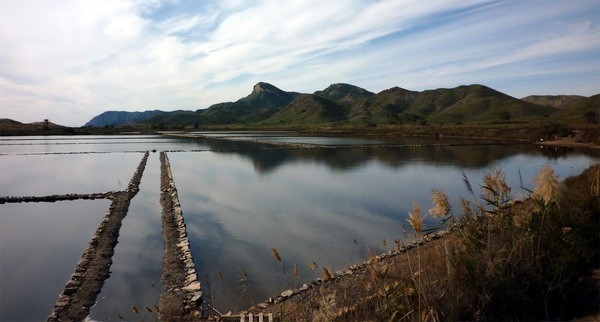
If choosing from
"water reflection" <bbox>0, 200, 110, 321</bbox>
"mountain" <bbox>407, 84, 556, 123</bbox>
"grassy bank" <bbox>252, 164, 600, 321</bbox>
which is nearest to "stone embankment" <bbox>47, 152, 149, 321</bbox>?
"water reflection" <bbox>0, 200, 110, 321</bbox>

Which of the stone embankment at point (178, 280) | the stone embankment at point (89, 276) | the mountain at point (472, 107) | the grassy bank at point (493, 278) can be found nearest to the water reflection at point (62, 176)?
the stone embankment at point (89, 276)

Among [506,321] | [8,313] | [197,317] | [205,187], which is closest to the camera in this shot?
[506,321]

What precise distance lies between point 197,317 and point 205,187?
50.8 ft

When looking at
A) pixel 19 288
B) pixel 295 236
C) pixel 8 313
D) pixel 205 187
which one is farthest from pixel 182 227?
pixel 205 187

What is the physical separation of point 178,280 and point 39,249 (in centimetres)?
549

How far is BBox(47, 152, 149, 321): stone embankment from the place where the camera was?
7379mm

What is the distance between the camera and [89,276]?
29.7 ft

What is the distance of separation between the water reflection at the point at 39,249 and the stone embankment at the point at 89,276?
0.98ft

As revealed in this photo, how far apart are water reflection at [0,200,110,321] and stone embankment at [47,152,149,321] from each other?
0.30 metres

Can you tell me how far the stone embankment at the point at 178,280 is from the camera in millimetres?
7150

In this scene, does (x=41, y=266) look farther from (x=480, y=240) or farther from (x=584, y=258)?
(x=584, y=258)

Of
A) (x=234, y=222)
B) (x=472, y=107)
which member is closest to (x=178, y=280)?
(x=234, y=222)

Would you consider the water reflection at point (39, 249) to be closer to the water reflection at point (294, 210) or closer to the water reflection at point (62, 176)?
the water reflection at point (294, 210)

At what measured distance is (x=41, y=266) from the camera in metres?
9.89
